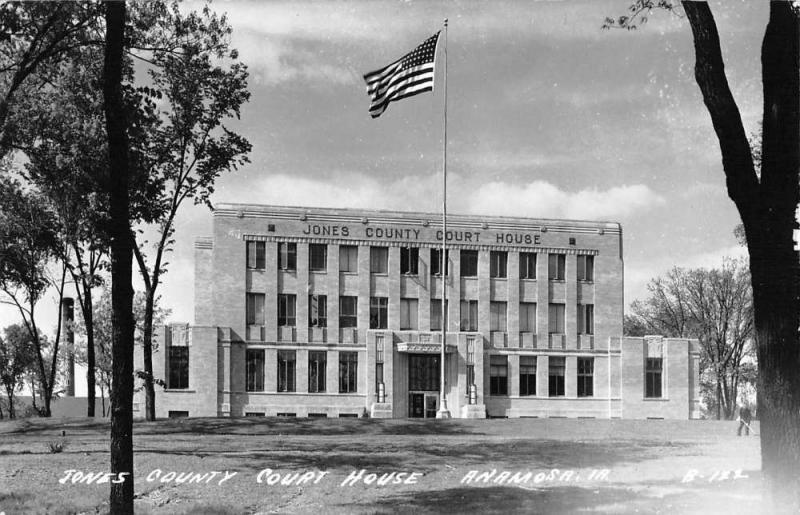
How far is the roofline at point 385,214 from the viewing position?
49094 mm

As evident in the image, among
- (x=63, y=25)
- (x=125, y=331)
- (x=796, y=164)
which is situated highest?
(x=63, y=25)

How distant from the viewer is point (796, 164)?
1062 cm

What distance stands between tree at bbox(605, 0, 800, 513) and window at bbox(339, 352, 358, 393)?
3976 centimetres

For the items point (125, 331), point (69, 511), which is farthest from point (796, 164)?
point (69, 511)

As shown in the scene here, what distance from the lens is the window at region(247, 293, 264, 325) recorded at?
49.0 meters

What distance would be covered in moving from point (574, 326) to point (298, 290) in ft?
54.2

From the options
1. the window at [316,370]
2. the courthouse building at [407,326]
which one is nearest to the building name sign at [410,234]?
the courthouse building at [407,326]

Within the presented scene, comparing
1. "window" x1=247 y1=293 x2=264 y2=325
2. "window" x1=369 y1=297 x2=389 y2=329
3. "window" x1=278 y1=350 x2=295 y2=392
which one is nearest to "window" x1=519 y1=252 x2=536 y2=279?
"window" x1=369 y1=297 x2=389 y2=329

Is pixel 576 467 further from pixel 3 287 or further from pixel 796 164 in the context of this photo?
pixel 3 287

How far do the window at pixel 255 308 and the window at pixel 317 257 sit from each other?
338 cm

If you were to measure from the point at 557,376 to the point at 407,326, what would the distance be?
30.9ft

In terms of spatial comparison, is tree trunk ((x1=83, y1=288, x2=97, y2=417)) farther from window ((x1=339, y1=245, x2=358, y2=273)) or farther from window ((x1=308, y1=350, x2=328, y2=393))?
window ((x1=339, y1=245, x2=358, y2=273))

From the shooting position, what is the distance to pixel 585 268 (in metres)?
51.4

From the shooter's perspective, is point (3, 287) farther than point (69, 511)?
Yes
